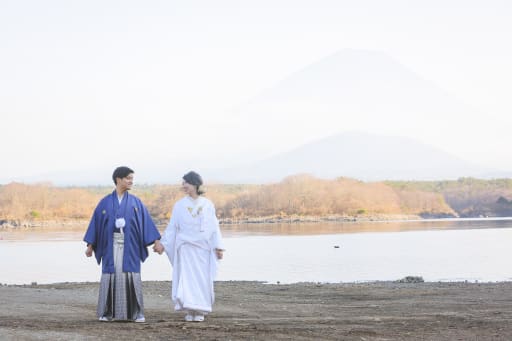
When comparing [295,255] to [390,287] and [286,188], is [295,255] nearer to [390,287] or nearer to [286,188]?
[390,287]

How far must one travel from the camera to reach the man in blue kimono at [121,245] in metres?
12.0

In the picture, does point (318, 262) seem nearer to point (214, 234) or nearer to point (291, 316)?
point (291, 316)

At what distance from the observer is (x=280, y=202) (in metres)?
126

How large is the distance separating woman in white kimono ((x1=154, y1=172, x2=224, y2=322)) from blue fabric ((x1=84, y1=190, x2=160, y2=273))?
0.87 feet

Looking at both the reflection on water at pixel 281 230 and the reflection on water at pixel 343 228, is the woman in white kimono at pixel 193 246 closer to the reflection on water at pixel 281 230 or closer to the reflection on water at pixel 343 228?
the reflection on water at pixel 281 230

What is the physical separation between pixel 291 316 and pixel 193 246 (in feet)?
6.80

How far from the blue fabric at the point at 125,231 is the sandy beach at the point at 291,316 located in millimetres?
831

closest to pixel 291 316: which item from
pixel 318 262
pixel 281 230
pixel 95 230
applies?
pixel 95 230

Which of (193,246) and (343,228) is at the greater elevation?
(343,228)

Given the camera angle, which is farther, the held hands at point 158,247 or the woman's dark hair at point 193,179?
the woman's dark hair at point 193,179

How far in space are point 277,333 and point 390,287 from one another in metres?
11.2

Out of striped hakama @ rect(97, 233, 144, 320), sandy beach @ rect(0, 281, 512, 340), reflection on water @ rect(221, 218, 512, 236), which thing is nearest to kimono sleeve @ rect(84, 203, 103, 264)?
striped hakama @ rect(97, 233, 144, 320)

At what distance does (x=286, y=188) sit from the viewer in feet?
422

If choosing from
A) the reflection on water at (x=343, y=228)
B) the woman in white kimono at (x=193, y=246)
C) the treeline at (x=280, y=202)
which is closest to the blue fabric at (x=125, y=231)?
the woman in white kimono at (x=193, y=246)
